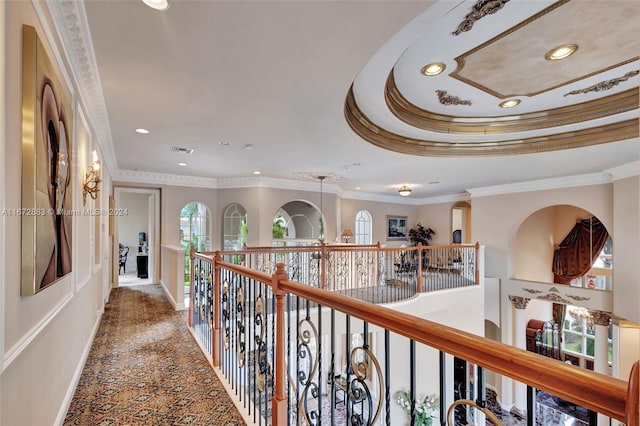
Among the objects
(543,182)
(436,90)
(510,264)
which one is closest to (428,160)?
(436,90)

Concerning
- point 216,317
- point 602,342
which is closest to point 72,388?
point 216,317

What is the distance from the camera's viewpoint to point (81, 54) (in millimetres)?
2289

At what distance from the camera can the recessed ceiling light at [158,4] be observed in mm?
1737

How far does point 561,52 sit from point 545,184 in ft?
17.8

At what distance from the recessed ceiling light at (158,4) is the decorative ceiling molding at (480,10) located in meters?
1.95

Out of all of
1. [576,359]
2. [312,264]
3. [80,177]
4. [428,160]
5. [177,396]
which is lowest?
[576,359]

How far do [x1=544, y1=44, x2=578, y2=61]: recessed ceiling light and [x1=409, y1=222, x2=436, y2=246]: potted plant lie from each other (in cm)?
876

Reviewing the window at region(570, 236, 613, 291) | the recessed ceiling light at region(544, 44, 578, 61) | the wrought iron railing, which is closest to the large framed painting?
the wrought iron railing

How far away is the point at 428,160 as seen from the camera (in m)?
5.48

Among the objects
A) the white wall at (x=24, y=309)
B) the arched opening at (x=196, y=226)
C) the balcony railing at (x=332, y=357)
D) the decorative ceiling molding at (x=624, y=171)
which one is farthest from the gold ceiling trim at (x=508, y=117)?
the arched opening at (x=196, y=226)

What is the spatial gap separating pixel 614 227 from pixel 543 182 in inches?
64.7

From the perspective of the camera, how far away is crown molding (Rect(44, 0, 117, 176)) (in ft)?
5.98

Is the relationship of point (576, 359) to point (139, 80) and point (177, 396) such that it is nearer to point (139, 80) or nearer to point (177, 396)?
point (177, 396)

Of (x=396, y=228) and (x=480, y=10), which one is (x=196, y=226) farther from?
(x=480, y=10)
